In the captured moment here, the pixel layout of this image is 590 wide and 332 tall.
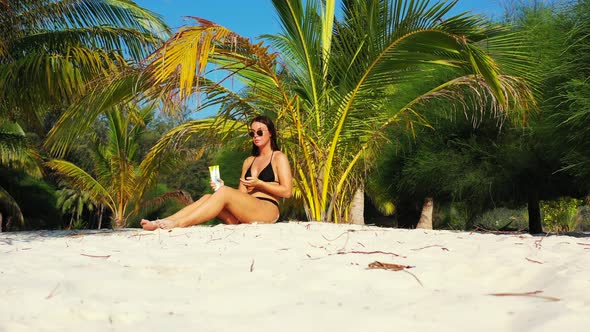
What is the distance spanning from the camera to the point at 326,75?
7160mm

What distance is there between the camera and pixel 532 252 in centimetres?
337

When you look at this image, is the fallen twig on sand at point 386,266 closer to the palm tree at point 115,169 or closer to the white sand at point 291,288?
the white sand at point 291,288

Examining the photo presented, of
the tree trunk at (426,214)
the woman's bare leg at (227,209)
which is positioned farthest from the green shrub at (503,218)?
the woman's bare leg at (227,209)

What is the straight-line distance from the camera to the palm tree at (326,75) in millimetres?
5562

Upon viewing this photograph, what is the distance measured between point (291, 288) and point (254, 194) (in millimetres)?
3463

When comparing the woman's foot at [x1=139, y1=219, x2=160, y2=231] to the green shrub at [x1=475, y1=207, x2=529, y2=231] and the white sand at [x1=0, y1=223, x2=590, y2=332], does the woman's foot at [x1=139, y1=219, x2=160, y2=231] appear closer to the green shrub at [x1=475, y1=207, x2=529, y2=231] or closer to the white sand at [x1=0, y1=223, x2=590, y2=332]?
the white sand at [x1=0, y1=223, x2=590, y2=332]

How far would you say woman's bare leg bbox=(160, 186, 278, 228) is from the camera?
5.44m

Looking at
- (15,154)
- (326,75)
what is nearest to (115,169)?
(15,154)

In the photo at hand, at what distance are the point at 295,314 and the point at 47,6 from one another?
8.46m

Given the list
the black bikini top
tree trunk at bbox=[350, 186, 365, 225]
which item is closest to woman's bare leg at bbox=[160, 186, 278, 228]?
the black bikini top

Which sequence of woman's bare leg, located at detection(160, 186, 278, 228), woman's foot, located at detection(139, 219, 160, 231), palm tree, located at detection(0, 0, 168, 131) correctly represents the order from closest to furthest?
woman's foot, located at detection(139, 219, 160, 231), woman's bare leg, located at detection(160, 186, 278, 228), palm tree, located at detection(0, 0, 168, 131)

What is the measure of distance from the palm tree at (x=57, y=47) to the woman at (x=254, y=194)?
102 inches

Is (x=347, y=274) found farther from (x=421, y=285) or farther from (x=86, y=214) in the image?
(x=86, y=214)

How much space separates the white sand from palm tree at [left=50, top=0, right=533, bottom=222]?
6.86 ft
